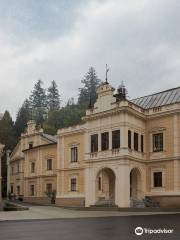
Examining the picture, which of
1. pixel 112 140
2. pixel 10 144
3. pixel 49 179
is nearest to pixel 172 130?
pixel 112 140

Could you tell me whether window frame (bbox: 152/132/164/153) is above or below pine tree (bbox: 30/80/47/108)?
below

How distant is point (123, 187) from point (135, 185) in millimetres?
3734

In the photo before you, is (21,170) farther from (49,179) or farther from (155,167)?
(155,167)

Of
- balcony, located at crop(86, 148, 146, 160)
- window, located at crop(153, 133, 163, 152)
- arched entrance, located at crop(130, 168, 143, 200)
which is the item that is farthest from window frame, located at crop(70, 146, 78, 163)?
window, located at crop(153, 133, 163, 152)

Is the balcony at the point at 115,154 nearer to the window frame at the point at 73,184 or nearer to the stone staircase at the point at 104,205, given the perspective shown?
the stone staircase at the point at 104,205

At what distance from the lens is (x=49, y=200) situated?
55406 millimetres

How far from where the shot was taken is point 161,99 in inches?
1887

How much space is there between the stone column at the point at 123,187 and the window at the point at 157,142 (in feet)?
14.4

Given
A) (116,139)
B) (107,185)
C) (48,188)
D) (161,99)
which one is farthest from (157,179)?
(48,188)

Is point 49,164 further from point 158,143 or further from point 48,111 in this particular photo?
point 48,111

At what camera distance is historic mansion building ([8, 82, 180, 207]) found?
1633 inches

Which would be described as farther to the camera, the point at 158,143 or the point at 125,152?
the point at 158,143

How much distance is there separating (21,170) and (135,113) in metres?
27.0

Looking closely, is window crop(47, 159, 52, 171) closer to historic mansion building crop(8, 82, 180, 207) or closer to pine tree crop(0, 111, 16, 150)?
historic mansion building crop(8, 82, 180, 207)
